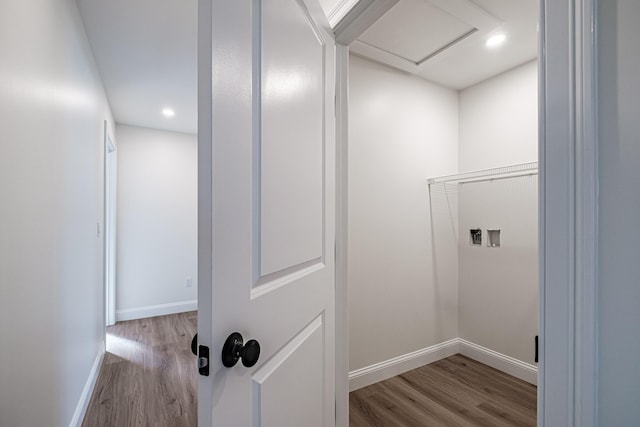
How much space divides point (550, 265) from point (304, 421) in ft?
2.77

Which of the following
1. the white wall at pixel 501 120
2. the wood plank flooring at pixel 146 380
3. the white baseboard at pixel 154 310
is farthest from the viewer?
the white baseboard at pixel 154 310

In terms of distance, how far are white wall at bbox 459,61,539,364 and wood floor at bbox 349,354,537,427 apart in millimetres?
288

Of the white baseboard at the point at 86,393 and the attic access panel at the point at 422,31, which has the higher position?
the attic access panel at the point at 422,31

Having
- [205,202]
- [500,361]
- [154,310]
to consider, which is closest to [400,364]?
[500,361]

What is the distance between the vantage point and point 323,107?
1.17 meters

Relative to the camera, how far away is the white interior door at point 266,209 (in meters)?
0.61

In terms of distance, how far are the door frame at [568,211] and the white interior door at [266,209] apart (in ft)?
1.98

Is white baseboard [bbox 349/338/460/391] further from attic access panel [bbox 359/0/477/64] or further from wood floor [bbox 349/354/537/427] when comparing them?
attic access panel [bbox 359/0/477/64]

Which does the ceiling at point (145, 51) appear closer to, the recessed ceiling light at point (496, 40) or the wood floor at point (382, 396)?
the recessed ceiling light at point (496, 40)

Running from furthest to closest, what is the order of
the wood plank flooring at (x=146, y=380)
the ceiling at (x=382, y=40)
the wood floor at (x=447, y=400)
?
the wood plank flooring at (x=146, y=380) < the wood floor at (x=447, y=400) < the ceiling at (x=382, y=40)

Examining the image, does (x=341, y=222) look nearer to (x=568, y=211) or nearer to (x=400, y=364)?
(x=568, y=211)

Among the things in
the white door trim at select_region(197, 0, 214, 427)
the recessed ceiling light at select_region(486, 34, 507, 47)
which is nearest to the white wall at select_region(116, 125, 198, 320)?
the recessed ceiling light at select_region(486, 34, 507, 47)

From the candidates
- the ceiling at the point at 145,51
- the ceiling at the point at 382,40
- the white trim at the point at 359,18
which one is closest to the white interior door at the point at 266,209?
the white trim at the point at 359,18

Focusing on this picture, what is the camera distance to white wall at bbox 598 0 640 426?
516 mm
